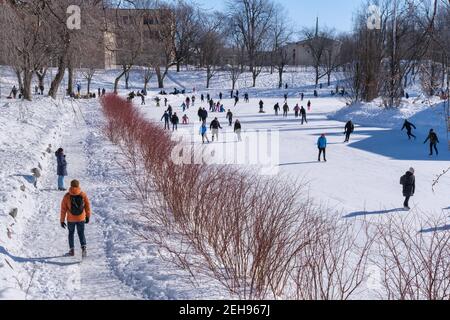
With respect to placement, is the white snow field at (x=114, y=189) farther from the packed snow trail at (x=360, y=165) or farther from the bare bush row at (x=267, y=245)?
the bare bush row at (x=267, y=245)

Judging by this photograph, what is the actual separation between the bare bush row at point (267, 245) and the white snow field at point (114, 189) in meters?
0.41

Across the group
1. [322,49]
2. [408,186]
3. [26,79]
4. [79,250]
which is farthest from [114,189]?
[322,49]

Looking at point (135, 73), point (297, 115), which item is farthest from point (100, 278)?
point (135, 73)

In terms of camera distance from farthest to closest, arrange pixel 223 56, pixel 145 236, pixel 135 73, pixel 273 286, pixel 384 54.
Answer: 1. pixel 223 56
2. pixel 135 73
3. pixel 384 54
4. pixel 145 236
5. pixel 273 286

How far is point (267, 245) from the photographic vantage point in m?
5.64

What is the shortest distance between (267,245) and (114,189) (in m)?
6.04

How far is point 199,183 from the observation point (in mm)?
8602

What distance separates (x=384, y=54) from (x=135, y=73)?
3792 cm

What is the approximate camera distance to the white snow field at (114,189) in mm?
6105

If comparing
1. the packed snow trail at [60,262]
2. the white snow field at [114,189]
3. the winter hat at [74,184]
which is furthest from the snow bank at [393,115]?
the winter hat at [74,184]

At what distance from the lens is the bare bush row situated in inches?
203

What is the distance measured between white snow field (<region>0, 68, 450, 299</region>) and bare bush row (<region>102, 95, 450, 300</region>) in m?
0.41

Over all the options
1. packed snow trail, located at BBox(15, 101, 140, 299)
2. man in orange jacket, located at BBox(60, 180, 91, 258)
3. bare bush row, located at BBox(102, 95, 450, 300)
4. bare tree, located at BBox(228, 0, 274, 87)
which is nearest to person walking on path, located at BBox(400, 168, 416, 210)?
bare bush row, located at BBox(102, 95, 450, 300)
